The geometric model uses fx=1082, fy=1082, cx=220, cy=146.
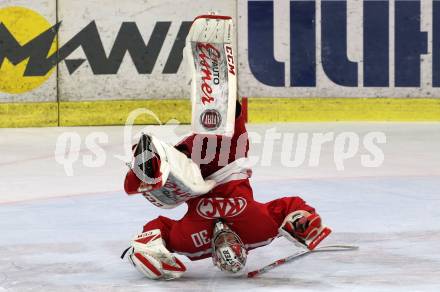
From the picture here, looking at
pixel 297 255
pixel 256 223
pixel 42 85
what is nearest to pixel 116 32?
pixel 42 85

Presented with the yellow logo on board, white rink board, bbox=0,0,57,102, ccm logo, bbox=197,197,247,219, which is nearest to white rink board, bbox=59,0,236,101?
white rink board, bbox=0,0,57,102

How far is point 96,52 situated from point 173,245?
798 cm

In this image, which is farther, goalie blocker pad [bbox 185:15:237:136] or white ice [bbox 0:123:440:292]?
white ice [bbox 0:123:440:292]

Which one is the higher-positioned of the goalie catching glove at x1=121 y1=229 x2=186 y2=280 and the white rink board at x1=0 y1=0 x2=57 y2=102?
the white rink board at x1=0 y1=0 x2=57 y2=102

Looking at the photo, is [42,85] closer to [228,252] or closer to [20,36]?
[20,36]

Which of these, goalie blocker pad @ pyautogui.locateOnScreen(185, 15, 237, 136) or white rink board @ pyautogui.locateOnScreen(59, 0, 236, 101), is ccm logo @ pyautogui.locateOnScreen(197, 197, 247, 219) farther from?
white rink board @ pyautogui.locateOnScreen(59, 0, 236, 101)

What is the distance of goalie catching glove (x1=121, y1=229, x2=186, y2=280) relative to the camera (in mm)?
4207

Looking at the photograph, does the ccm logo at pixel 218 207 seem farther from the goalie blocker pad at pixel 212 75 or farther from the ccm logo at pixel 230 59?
the ccm logo at pixel 230 59

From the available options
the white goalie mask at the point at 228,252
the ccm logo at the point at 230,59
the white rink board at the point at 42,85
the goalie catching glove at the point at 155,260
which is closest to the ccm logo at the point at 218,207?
the white goalie mask at the point at 228,252

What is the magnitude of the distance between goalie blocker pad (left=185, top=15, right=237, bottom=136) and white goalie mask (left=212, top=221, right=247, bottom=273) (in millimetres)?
447

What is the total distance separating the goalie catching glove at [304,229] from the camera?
4340 millimetres

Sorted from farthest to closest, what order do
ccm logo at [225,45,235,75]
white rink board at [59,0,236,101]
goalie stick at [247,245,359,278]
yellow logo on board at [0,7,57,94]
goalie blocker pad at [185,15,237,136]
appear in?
white rink board at [59,0,236,101] < yellow logo on board at [0,7,57,94] < goalie stick at [247,245,359,278] < ccm logo at [225,45,235,75] < goalie blocker pad at [185,15,237,136]

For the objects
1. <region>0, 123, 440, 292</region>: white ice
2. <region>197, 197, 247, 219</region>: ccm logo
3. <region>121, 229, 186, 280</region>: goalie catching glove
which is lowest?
<region>0, 123, 440, 292</region>: white ice

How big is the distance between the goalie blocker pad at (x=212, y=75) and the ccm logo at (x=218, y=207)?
38 centimetres
